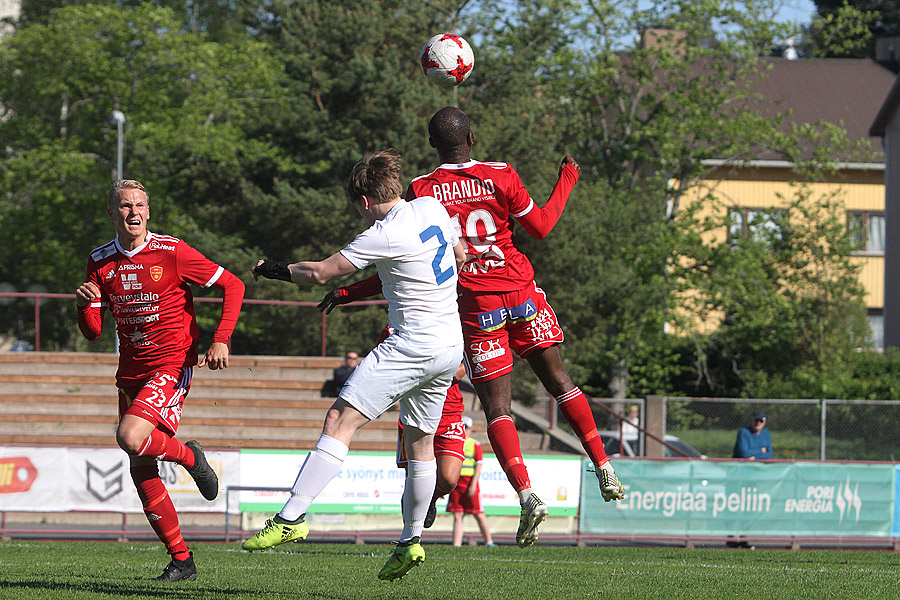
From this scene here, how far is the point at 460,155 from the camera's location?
696 centimetres

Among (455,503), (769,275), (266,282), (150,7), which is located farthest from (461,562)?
(150,7)

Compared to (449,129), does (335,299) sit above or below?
below

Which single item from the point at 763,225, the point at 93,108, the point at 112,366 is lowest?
the point at 112,366

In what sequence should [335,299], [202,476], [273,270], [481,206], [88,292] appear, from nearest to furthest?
[273,270] → [335,299] → [481,206] → [88,292] → [202,476]

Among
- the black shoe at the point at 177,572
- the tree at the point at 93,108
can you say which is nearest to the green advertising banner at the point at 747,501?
the black shoe at the point at 177,572

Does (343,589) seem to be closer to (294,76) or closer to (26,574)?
(26,574)

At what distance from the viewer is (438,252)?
240 inches

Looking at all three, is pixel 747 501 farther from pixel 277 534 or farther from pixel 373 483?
pixel 277 534

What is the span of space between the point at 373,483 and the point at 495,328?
A: 357 inches

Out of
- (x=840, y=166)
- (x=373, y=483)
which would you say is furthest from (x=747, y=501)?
(x=840, y=166)

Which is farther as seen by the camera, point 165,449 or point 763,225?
point 763,225

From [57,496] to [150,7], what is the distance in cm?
2429

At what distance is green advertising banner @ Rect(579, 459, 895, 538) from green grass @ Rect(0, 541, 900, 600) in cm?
149

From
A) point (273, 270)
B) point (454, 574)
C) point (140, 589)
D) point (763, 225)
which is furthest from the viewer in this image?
point (763, 225)
